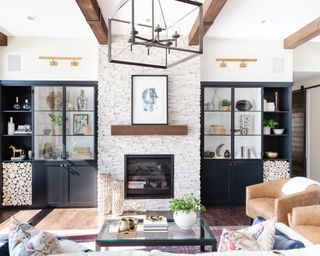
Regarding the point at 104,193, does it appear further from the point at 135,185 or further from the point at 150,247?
the point at 150,247

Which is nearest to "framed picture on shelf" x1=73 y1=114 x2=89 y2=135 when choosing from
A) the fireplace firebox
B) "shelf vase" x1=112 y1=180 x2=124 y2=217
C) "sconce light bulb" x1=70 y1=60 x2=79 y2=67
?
"sconce light bulb" x1=70 y1=60 x2=79 y2=67

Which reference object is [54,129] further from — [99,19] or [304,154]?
[304,154]

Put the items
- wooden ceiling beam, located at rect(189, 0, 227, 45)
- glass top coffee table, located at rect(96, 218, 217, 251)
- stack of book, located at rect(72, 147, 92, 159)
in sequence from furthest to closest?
stack of book, located at rect(72, 147, 92, 159) → wooden ceiling beam, located at rect(189, 0, 227, 45) → glass top coffee table, located at rect(96, 218, 217, 251)

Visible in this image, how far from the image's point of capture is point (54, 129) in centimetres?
510

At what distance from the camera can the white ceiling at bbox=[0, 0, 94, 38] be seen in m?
3.62

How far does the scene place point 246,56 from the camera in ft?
16.9

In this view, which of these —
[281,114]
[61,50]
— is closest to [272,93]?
[281,114]

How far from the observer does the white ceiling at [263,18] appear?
3.61 m

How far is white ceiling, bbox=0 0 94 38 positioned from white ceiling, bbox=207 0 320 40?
2111mm

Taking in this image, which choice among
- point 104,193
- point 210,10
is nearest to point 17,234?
point 104,193

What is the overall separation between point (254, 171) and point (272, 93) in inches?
62.5

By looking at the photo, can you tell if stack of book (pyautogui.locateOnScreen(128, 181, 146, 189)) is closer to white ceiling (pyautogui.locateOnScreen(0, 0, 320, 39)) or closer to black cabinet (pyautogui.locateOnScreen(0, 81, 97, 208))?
black cabinet (pyautogui.locateOnScreen(0, 81, 97, 208))

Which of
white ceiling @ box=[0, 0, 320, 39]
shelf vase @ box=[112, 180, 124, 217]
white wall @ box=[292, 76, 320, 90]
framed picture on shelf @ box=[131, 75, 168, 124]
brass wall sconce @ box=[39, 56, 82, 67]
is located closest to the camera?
white ceiling @ box=[0, 0, 320, 39]

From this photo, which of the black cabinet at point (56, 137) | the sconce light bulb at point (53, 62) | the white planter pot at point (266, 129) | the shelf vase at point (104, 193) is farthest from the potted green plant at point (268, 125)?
the sconce light bulb at point (53, 62)
